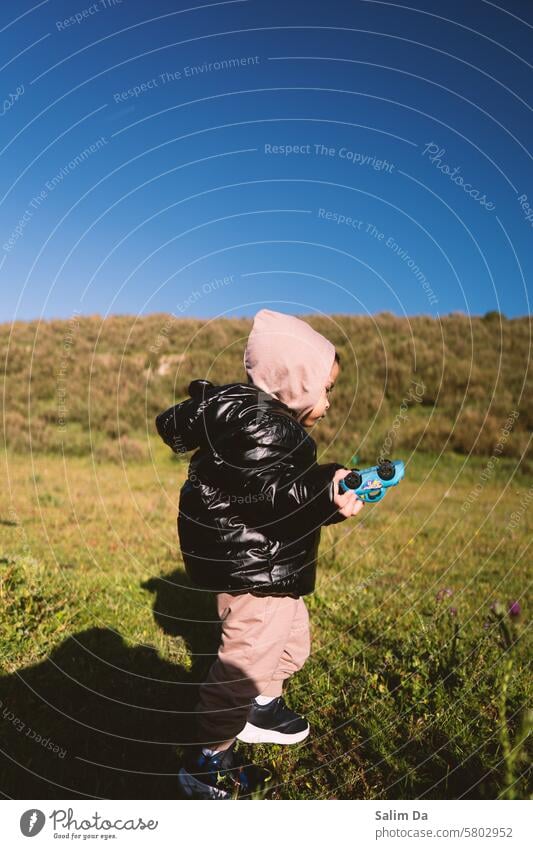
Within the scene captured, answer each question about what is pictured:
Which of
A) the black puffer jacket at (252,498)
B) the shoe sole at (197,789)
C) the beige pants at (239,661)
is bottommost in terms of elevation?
the shoe sole at (197,789)

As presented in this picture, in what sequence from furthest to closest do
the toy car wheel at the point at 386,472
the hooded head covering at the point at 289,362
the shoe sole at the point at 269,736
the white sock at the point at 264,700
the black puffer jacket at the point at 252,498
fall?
the white sock at the point at 264,700
the shoe sole at the point at 269,736
the hooded head covering at the point at 289,362
the black puffer jacket at the point at 252,498
the toy car wheel at the point at 386,472

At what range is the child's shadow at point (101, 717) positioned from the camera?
10.3 ft

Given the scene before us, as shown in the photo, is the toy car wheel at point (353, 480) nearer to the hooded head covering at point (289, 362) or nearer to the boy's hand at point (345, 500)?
the boy's hand at point (345, 500)

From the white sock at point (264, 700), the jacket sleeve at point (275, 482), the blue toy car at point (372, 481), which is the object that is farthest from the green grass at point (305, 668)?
the jacket sleeve at point (275, 482)

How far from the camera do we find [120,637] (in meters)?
4.68

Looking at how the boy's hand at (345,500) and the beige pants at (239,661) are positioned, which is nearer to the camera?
the boy's hand at (345,500)

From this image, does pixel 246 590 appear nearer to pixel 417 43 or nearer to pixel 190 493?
pixel 190 493

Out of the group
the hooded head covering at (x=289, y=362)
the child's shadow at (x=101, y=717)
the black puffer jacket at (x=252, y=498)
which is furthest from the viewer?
the hooded head covering at (x=289, y=362)

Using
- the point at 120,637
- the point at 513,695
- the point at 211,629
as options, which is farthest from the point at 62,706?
the point at 513,695

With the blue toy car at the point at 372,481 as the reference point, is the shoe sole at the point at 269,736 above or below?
below

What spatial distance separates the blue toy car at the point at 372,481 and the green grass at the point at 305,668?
95 cm

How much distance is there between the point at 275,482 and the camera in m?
2.90
